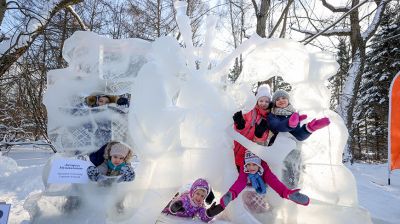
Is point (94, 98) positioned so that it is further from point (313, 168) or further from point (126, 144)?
point (313, 168)

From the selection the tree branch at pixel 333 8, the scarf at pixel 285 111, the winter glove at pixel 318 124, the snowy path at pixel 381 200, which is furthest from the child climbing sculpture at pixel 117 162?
the tree branch at pixel 333 8

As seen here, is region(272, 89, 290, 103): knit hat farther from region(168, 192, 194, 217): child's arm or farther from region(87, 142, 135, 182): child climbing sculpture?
region(87, 142, 135, 182): child climbing sculpture

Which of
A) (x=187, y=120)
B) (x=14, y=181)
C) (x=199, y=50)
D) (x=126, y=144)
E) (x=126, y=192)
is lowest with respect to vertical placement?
(x=14, y=181)

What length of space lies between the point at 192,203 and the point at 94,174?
2.83 feet

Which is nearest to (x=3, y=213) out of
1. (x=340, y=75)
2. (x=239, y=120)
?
(x=239, y=120)

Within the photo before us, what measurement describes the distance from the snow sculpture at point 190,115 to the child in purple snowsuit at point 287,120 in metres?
0.11

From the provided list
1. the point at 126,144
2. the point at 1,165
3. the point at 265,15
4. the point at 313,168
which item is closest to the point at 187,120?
the point at 126,144

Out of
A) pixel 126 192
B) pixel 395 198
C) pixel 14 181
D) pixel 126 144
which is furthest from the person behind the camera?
pixel 14 181

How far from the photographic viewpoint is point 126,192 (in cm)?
288

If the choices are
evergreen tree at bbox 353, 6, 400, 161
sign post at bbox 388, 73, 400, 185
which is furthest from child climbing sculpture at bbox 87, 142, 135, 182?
evergreen tree at bbox 353, 6, 400, 161

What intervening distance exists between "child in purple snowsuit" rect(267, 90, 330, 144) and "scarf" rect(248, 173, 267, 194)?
0.53 metres

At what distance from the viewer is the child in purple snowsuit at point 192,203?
2.97 metres

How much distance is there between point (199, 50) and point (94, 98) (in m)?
1.18

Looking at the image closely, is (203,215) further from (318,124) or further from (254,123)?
(318,124)
